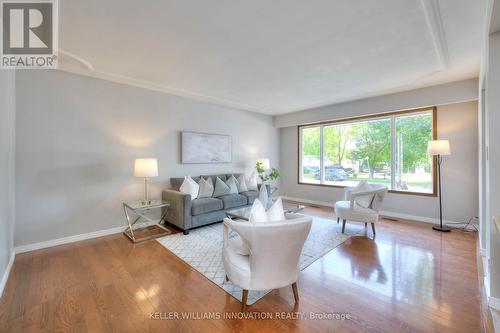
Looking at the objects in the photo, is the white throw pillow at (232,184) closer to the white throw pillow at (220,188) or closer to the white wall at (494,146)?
the white throw pillow at (220,188)

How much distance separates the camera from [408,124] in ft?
15.1

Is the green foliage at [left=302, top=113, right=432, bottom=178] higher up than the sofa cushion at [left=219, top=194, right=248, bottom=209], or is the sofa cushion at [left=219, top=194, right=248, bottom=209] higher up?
the green foliage at [left=302, top=113, right=432, bottom=178]

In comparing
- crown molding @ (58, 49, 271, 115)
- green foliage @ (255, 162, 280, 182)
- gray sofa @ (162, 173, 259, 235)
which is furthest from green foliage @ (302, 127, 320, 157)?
gray sofa @ (162, 173, 259, 235)

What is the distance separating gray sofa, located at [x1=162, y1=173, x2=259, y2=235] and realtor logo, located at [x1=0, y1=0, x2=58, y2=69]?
8.43 ft

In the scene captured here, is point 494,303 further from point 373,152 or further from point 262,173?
point 262,173

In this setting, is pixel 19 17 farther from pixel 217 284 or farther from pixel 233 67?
pixel 217 284

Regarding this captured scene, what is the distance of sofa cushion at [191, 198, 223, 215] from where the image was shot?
3776 millimetres

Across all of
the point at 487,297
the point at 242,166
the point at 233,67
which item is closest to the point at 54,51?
the point at 233,67

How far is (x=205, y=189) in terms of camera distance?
171 inches

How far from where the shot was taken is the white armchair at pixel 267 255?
1.64 m

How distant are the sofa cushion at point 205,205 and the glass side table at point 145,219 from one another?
449mm

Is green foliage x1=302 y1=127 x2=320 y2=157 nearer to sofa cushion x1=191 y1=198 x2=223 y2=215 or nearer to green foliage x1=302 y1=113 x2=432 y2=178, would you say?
green foliage x1=302 y1=113 x2=432 y2=178

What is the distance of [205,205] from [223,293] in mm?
1952

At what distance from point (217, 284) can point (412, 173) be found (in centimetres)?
459
